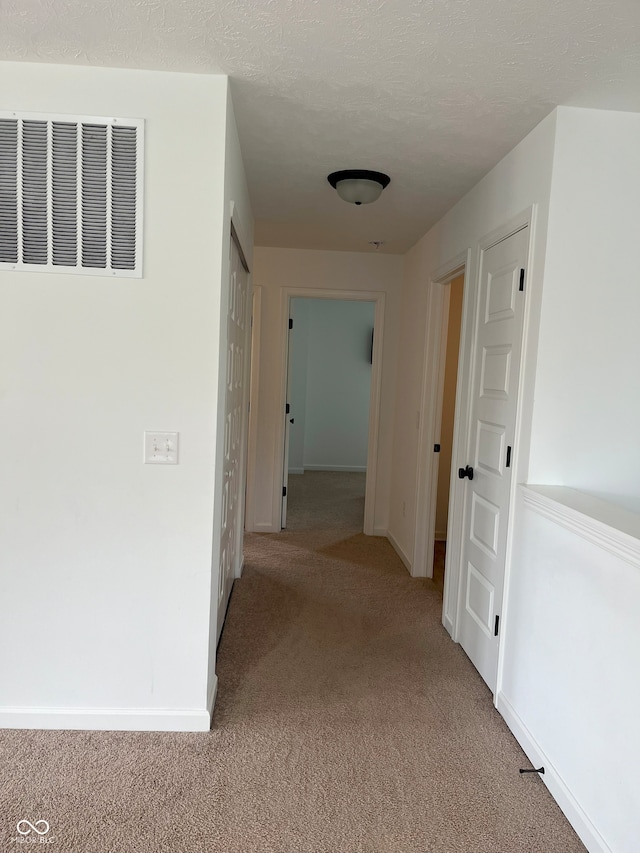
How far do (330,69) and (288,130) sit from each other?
536 mm

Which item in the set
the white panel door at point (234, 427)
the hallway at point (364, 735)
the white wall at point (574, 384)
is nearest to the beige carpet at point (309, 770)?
the hallway at point (364, 735)

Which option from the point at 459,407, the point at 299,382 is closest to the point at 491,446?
the point at 459,407

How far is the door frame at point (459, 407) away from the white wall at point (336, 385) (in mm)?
3893

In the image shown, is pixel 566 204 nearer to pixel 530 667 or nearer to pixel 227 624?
pixel 530 667

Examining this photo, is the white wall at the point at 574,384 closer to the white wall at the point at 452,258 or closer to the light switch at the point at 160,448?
the white wall at the point at 452,258

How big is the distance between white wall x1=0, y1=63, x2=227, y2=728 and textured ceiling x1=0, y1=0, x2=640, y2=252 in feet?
0.64

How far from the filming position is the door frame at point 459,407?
2295 millimetres

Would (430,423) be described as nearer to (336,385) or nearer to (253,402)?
(253,402)

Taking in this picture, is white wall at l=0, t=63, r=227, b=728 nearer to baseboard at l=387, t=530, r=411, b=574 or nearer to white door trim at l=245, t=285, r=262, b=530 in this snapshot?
baseboard at l=387, t=530, r=411, b=574

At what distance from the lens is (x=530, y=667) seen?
218 centimetres

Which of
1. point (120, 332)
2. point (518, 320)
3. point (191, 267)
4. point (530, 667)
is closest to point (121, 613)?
point (120, 332)

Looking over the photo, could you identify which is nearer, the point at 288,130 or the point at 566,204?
the point at 566,204

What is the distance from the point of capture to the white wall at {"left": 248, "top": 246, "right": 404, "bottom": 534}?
4.74m

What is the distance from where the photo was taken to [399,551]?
4.51 metres
